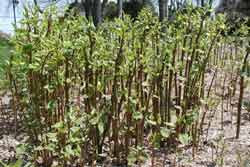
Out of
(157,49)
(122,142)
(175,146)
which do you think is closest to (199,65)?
(157,49)

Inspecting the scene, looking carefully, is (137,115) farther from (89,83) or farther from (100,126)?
(89,83)

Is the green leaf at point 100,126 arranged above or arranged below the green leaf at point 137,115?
below

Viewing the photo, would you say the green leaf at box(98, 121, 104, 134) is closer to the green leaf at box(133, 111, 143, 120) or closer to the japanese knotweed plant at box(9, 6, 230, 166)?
the japanese knotweed plant at box(9, 6, 230, 166)

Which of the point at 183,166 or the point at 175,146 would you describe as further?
the point at 175,146

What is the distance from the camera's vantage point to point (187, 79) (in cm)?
311

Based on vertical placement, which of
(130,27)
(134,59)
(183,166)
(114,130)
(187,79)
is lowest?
(183,166)

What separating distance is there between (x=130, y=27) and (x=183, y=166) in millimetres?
904

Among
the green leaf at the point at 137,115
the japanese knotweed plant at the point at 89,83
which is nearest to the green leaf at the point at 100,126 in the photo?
the japanese knotweed plant at the point at 89,83

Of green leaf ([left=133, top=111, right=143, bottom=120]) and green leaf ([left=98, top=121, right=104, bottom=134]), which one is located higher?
green leaf ([left=133, top=111, right=143, bottom=120])

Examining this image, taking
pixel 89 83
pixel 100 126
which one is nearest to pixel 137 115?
pixel 100 126

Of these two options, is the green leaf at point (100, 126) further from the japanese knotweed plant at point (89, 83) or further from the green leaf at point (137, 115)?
the green leaf at point (137, 115)

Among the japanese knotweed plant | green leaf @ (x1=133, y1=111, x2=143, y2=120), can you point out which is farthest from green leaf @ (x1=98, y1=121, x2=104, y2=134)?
green leaf @ (x1=133, y1=111, x2=143, y2=120)

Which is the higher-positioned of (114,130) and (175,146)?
(114,130)

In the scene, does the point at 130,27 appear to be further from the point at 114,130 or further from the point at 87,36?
the point at 114,130
